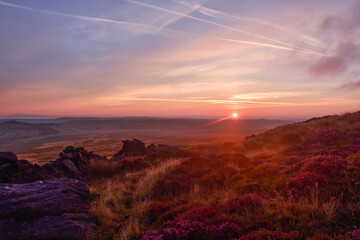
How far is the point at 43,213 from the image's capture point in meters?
6.39

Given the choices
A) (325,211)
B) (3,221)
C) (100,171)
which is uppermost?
(325,211)

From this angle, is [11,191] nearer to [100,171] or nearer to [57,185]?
[57,185]

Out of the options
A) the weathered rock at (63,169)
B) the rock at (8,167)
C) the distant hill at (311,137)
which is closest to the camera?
the rock at (8,167)

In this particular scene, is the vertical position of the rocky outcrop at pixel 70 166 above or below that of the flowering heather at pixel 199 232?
below

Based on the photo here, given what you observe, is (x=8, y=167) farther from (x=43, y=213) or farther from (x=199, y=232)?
(x=199, y=232)

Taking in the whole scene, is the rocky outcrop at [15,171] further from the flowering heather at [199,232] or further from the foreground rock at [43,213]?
the flowering heather at [199,232]

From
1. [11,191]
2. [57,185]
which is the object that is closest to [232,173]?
[57,185]

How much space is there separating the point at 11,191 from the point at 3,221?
113 cm

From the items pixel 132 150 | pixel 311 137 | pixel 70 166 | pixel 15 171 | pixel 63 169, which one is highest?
pixel 311 137

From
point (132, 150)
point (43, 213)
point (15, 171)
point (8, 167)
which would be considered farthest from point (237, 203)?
point (132, 150)

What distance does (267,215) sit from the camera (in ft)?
18.5

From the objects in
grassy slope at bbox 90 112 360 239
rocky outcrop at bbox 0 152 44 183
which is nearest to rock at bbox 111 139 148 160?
grassy slope at bbox 90 112 360 239

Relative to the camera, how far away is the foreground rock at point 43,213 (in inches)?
231

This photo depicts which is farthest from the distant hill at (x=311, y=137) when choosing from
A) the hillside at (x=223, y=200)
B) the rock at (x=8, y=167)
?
the rock at (x=8, y=167)
